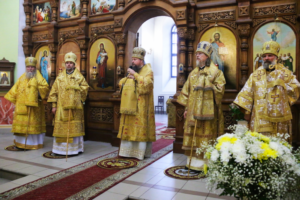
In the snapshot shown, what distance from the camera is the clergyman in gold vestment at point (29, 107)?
6.32m

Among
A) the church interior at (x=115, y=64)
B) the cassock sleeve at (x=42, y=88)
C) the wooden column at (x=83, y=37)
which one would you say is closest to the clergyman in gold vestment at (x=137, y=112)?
the church interior at (x=115, y=64)

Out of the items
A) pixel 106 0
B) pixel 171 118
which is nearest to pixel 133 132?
pixel 106 0

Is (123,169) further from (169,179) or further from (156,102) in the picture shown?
(156,102)

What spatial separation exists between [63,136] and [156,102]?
598 inches

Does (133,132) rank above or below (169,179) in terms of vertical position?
above

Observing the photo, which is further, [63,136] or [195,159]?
[63,136]

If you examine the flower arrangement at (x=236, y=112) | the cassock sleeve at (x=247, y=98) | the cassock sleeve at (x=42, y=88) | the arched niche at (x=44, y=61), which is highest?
the arched niche at (x=44, y=61)

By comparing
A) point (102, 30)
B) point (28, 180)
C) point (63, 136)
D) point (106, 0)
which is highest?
point (106, 0)

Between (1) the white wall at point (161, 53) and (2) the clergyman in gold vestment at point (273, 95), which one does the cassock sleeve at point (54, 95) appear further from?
(1) the white wall at point (161, 53)

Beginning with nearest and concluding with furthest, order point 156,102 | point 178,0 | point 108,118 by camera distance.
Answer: point 178,0, point 108,118, point 156,102

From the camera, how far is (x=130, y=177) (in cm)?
424

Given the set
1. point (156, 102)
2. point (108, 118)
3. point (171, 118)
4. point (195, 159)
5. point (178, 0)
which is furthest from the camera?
point (156, 102)

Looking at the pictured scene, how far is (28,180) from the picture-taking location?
4043mm

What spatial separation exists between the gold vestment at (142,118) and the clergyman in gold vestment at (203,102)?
3.50ft
